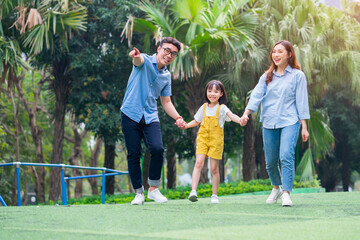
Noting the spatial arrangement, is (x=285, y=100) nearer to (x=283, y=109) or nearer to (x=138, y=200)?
(x=283, y=109)

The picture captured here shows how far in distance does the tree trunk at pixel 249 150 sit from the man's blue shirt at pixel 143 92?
40.8ft

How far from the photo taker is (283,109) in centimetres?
552

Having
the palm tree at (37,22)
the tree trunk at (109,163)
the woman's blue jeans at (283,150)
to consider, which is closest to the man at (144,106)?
the woman's blue jeans at (283,150)

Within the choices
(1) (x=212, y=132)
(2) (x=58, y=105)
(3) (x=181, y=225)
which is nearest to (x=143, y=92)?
(1) (x=212, y=132)

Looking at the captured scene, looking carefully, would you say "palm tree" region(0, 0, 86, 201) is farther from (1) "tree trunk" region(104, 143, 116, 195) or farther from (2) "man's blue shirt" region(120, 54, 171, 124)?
(2) "man's blue shirt" region(120, 54, 171, 124)

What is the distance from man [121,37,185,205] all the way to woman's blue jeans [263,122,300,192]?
3.93 ft

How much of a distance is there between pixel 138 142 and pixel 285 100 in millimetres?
1650

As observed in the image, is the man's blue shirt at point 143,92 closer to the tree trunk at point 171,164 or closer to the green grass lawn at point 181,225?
the green grass lawn at point 181,225

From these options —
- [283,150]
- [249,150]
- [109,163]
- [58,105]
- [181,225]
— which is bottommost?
[109,163]

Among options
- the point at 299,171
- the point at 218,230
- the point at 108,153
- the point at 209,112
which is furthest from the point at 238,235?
the point at 108,153

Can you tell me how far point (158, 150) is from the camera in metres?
5.59

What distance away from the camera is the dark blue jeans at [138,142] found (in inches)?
217

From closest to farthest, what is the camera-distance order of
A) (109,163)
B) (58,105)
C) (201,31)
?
(201,31) → (58,105) → (109,163)

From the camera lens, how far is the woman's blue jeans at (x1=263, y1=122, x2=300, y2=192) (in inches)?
212
